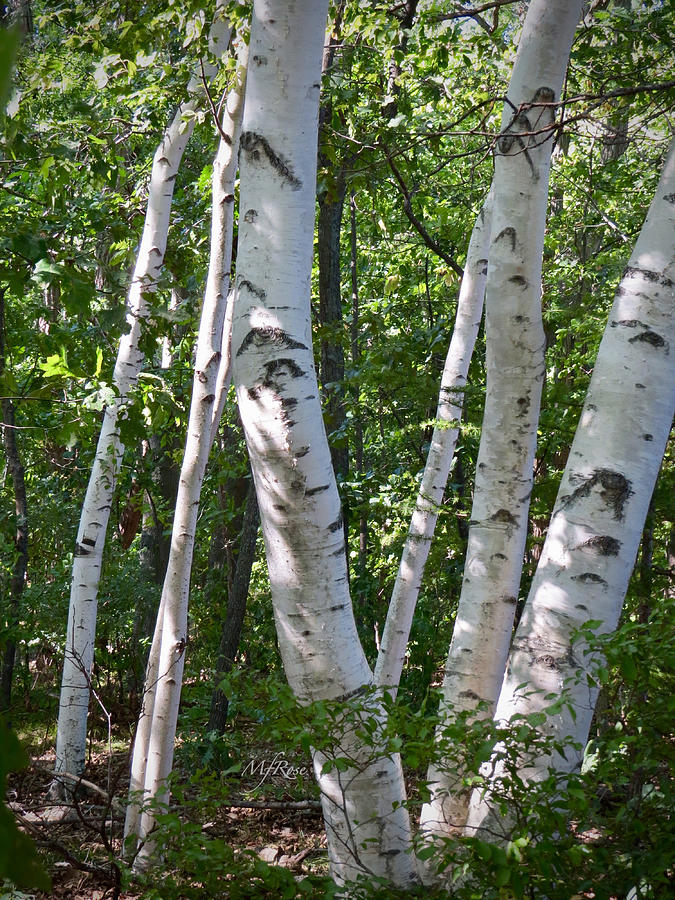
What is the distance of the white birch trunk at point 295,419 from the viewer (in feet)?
6.51

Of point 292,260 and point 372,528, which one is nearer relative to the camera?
point 292,260

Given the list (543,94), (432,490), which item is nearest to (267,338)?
(543,94)

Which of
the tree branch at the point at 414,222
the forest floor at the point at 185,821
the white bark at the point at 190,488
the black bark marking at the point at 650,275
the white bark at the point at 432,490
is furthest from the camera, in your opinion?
the tree branch at the point at 414,222

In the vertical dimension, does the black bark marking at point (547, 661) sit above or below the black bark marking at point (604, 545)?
below

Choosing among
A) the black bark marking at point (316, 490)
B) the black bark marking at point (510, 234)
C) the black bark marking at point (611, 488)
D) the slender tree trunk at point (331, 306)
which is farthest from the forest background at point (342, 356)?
the black bark marking at point (316, 490)

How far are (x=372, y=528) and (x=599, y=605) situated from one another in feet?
14.0

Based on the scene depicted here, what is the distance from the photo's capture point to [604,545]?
2016 mm

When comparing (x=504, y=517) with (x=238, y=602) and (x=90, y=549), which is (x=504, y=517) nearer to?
(x=90, y=549)

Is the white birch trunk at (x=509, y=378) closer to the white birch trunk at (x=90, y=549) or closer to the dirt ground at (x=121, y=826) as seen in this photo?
the dirt ground at (x=121, y=826)

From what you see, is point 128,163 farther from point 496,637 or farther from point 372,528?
point 496,637

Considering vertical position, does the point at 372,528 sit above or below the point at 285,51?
below

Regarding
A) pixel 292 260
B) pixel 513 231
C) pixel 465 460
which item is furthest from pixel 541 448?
pixel 292 260

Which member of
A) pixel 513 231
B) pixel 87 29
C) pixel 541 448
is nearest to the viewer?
pixel 513 231

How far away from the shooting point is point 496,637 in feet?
8.48
